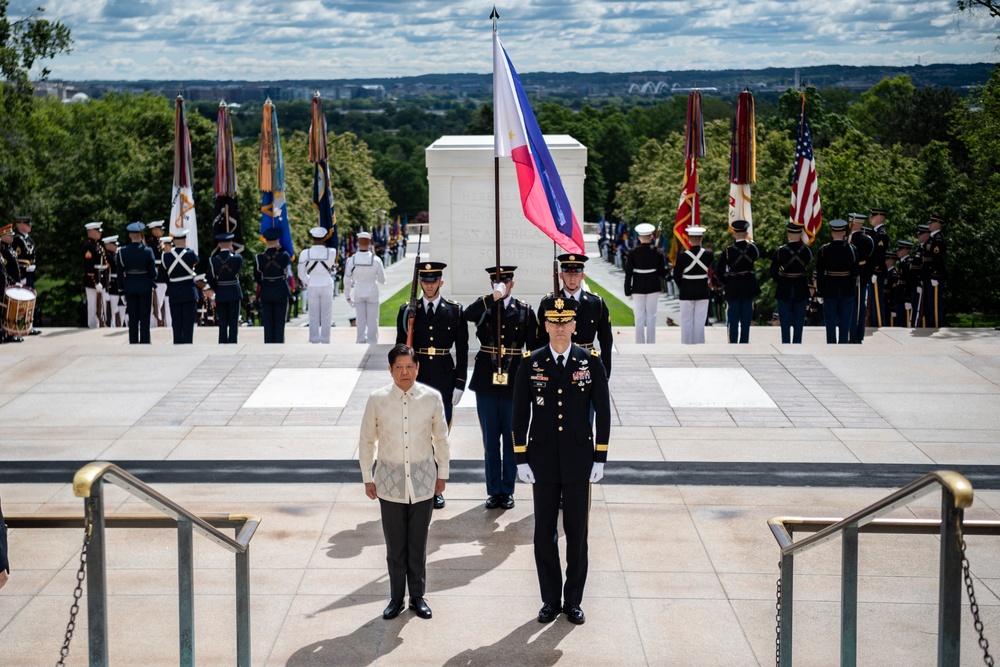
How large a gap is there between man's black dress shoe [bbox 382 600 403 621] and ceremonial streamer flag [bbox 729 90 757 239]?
482 inches

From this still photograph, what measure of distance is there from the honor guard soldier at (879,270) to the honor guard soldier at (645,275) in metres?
2.85

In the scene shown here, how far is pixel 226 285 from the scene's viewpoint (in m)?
14.9

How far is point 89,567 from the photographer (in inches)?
145

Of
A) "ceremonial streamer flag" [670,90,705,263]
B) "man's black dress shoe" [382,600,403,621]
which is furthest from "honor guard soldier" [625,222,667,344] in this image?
"man's black dress shoe" [382,600,403,621]

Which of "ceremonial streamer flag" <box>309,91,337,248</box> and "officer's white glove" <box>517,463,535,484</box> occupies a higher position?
"ceremonial streamer flag" <box>309,91,337,248</box>

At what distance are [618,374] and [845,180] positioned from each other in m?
19.5

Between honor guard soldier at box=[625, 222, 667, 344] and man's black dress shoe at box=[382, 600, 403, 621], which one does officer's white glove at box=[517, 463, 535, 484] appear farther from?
honor guard soldier at box=[625, 222, 667, 344]

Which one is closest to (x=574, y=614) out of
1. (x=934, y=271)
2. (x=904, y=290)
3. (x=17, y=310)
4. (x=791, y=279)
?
(x=791, y=279)

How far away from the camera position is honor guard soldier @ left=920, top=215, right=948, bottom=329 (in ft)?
53.3

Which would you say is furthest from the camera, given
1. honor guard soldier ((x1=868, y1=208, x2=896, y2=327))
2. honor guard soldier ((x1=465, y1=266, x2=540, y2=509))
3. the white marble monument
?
honor guard soldier ((x1=868, y1=208, x2=896, y2=327))

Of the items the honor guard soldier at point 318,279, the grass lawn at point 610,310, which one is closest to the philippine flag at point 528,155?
the honor guard soldier at point 318,279

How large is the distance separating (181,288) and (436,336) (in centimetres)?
733

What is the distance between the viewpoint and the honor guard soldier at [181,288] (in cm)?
1502

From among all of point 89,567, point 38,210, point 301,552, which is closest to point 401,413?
point 301,552
